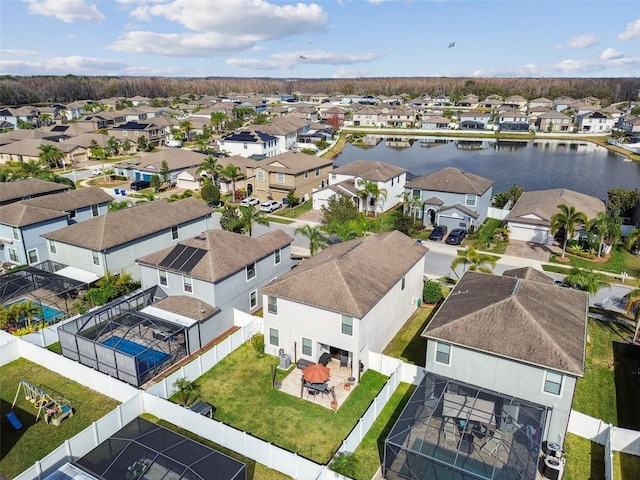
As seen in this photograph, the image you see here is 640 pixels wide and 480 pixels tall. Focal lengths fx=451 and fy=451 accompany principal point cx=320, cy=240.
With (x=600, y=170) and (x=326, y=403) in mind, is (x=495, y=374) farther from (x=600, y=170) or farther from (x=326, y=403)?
(x=600, y=170)

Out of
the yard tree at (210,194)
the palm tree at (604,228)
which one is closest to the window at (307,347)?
the palm tree at (604,228)

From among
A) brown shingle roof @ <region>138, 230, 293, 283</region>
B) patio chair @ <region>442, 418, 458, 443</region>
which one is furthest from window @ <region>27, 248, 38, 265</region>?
patio chair @ <region>442, 418, 458, 443</region>

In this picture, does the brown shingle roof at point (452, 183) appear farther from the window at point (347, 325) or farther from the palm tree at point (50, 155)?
the palm tree at point (50, 155)

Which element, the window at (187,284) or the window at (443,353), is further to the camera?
the window at (187,284)

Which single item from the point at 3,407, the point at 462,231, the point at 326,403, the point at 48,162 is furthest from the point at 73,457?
the point at 48,162

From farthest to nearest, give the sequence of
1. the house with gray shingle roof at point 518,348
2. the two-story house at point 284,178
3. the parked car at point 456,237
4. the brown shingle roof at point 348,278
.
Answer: the two-story house at point 284,178 → the parked car at point 456,237 → the brown shingle roof at point 348,278 → the house with gray shingle roof at point 518,348

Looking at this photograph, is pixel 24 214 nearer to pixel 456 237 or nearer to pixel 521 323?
pixel 521 323

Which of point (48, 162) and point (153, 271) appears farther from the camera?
point (48, 162)
